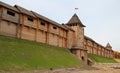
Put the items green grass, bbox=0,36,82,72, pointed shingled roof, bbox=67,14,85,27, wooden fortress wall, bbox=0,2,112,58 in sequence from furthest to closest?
pointed shingled roof, bbox=67,14,85,27 → wooden fortress wall, bbox=0,2,112,58 → green grass, bbox=0,36,82,72

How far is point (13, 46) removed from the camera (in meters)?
25.1

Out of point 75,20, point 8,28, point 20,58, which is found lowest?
point 20,58

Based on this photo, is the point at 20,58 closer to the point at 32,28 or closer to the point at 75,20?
the point at 32,28

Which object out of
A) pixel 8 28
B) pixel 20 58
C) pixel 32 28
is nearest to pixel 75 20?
pixel 32 28

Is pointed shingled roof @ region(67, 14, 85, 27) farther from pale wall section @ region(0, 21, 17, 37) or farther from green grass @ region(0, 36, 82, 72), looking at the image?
pale wall section @ region(0, 21, 17, 37)

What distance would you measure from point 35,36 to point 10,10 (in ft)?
22.8

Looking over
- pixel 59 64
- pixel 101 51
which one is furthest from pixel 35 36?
pixel 101 51

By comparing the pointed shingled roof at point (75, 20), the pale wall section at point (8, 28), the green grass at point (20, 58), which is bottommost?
the green grass at point (20, 58)

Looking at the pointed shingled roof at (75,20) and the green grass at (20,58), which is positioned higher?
the pointed shingled roof at (75,20)

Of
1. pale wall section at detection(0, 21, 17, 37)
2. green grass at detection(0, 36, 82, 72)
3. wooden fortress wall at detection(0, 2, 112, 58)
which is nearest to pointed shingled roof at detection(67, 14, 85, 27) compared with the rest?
wooden fortress wall at detection(0, 2, 112, 58)

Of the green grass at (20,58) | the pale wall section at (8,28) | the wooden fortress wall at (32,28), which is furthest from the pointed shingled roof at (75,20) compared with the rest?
the pale wall section at (8,28)

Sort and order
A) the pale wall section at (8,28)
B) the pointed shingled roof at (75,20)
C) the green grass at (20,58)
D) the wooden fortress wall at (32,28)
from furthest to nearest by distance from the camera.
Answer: the pointed shingled roof at (75,20) < the wooden fortress wall at (32,28) < the pale wall section at (8,28) < the green grass at (20,58)

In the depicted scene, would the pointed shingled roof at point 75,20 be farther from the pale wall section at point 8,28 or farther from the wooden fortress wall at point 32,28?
the pale wall section at point 8,28

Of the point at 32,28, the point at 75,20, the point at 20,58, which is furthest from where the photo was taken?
the point at 75,20
